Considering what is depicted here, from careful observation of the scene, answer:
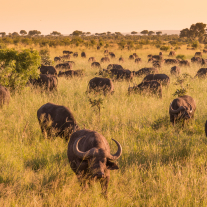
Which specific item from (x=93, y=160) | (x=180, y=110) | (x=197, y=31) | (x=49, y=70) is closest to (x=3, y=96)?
(x=93, y=160)

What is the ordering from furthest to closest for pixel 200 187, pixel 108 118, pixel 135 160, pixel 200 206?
pixel 108 118, pixel 135 160, pixel 200 187, pixel 200 206

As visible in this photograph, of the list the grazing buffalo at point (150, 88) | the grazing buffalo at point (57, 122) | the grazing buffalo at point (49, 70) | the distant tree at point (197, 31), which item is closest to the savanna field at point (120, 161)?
the grazing buffalo at point (57, 122)

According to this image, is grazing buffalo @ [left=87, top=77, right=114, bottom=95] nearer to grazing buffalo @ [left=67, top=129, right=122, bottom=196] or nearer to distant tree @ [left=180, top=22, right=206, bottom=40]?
grazing buffalo @ [left=67, top=129, right=122, bottom=196]

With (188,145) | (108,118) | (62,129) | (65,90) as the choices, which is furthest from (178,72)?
(62,129)

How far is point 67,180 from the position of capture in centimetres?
434

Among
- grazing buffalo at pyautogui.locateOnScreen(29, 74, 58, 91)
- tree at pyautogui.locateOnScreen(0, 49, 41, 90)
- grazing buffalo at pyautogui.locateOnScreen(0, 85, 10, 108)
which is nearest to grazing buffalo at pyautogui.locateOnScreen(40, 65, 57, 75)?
grazing buffalo at pyautogui.locateOnScreen(29, 74, 58, 91)

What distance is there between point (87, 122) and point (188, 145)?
3519 mm

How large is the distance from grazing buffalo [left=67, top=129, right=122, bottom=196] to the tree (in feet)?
27.0

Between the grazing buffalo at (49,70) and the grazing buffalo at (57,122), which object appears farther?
the grazing buffalo at (49,70)

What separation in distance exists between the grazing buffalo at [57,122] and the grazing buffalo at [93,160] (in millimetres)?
1862

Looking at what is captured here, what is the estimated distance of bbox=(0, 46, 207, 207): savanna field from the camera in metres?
3.83

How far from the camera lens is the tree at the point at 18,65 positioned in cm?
1109

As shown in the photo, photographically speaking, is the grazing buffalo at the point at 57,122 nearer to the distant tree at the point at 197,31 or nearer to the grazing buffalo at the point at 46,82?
the grazing buffalo at the point at 46,82

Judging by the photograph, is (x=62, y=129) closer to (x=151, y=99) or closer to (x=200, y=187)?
(x=200, y=187)
